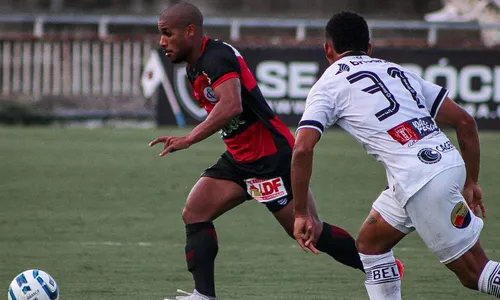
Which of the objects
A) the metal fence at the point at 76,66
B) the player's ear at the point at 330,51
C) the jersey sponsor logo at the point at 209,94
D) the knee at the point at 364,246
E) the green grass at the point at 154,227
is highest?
the player's ear at the point at 330,51

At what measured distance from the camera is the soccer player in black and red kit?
23.0ft

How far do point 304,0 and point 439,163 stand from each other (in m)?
30.6

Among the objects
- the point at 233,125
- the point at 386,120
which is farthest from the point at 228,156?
the point at 386,120

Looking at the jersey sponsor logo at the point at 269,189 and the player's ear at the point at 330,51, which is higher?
the player's ear at the point at 330,51

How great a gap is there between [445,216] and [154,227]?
17.2 feet

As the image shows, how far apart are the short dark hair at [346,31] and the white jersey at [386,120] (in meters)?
0.12

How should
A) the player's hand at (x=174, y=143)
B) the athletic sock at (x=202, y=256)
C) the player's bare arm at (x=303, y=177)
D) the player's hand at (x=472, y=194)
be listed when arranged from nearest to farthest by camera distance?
the player's bare arm at (x=303, y=177)
the player's hand at (x=472, y=194)
the player's hand at (x=174, y=143)
the athletic sock at (x=202, y=256)

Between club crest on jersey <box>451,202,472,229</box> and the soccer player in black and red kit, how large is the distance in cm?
142

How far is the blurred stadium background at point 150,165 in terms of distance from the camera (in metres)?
8.36

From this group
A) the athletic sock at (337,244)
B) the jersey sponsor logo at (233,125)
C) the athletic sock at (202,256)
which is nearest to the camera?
the athletic sock at (202,256)

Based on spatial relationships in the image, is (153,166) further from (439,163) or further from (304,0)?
(304,0)

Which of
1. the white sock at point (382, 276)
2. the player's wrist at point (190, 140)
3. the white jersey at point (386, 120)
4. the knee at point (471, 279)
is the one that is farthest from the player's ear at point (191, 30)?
the knee at point (471, 279)

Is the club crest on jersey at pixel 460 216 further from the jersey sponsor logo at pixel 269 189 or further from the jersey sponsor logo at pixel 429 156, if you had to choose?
the jersey sponsor logo at pixel 269 189

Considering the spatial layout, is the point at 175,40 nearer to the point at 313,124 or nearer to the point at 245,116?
the point at 245,116
